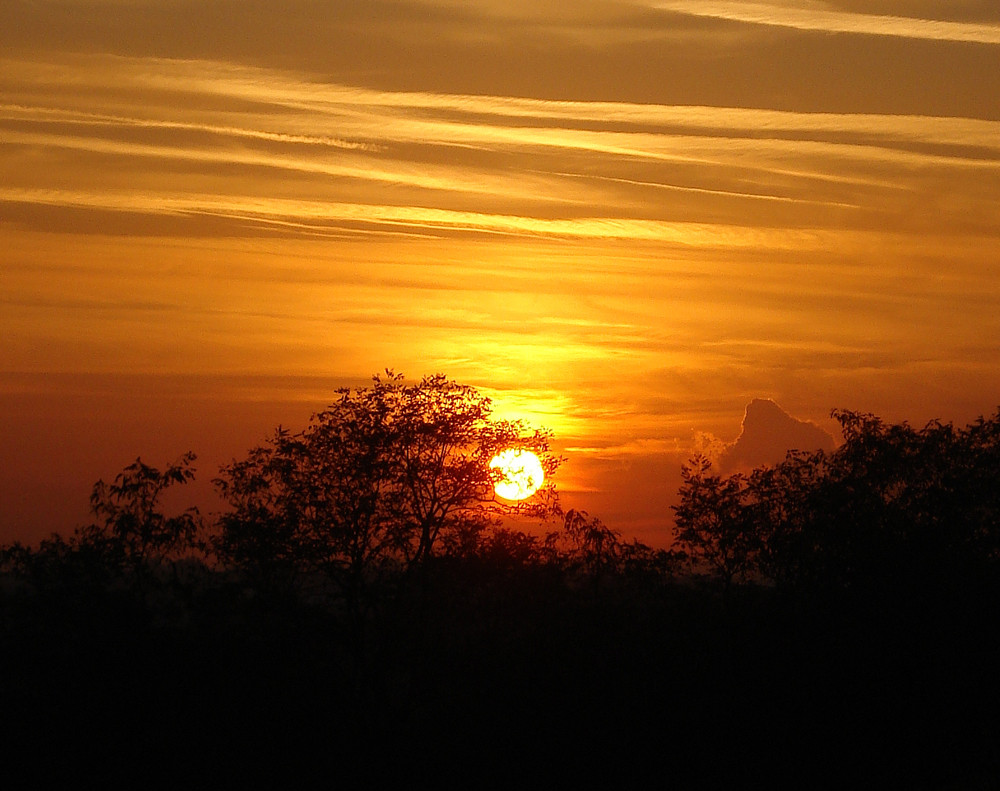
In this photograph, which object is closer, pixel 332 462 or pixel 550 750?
pixel 550 750

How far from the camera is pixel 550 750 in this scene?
40.1m

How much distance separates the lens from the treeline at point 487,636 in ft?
124

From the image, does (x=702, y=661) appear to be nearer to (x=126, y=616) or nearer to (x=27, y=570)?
(x=126, y=616)

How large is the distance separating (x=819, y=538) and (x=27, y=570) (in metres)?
23.7

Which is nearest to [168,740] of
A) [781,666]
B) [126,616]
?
[126,616]

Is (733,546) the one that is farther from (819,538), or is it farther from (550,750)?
(550,750)

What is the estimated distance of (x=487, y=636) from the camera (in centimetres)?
4294

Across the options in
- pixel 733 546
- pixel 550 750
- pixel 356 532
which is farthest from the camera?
pixel 733 546

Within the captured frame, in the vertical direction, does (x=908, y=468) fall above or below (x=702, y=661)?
above

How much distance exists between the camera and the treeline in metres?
37.7

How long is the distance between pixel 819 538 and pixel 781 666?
12.9 feet

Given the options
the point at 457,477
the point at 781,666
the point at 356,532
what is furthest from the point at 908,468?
Answer: the point at 356,532

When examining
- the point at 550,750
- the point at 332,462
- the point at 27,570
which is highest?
the point at 332,462

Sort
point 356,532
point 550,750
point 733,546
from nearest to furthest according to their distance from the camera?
point 550,750, point 356,532, point 733,546
